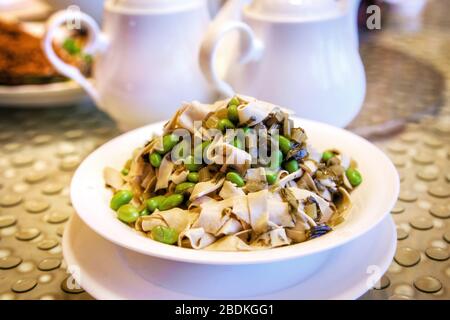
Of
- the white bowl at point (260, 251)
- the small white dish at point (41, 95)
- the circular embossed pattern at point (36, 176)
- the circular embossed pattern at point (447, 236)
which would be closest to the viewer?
the white bowl at point (260, 251)

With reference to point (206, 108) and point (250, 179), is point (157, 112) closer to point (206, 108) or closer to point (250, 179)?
point (206, 108)

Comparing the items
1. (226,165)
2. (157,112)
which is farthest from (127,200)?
(157,112)

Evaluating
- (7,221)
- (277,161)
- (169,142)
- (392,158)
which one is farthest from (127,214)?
(392,158)

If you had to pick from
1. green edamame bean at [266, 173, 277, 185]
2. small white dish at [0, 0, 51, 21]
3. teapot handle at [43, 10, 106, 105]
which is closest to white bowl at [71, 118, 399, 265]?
green edamame bean at [266, 173, 277, 185]

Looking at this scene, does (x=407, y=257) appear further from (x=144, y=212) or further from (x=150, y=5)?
(x=150, y=5)

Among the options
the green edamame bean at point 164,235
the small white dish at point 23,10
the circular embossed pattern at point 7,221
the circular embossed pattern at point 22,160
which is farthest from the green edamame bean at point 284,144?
the small white dish at point 23,10

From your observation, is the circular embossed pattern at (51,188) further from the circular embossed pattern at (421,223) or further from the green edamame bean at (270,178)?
the circular embossed pattern at (421,223)
